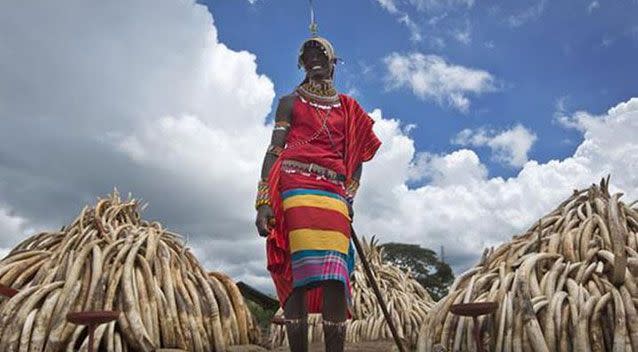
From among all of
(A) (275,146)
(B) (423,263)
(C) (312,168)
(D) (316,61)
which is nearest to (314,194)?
(C) (312,168)

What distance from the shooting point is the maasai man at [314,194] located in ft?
12.1

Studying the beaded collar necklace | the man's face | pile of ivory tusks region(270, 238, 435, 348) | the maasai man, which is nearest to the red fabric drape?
the maasai man

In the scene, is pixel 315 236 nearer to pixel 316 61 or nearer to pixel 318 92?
pixel 318 92

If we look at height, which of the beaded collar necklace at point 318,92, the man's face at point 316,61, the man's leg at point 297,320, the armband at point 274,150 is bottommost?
the man's leg at point 297,320

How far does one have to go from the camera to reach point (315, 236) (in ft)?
12.0

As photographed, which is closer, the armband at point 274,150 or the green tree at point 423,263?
the armband at point 274,150

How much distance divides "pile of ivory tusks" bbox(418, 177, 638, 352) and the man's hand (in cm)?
142

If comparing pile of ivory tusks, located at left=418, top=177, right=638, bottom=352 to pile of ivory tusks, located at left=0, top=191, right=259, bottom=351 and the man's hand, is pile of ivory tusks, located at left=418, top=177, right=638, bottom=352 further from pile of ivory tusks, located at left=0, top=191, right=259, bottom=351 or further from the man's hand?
pile of ivory tusks, located at left=0, top=191, right=259, bottom=351

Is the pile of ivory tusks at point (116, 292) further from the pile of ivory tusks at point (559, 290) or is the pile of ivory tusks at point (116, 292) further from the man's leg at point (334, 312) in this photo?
the pile of ivory tusks at point (559, 290)

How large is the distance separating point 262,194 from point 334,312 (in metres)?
0.81

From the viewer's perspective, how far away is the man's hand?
12.4 ft

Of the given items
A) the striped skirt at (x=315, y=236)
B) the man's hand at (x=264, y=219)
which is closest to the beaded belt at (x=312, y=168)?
the striped skirt at (x=315, y=236)

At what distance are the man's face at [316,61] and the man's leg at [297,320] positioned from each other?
1360 millimetres

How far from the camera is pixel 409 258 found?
84.3 feet
